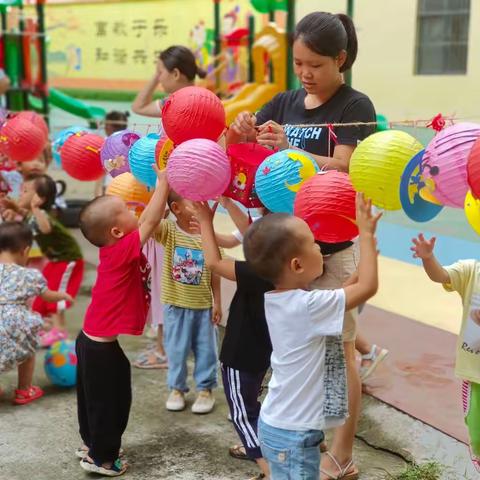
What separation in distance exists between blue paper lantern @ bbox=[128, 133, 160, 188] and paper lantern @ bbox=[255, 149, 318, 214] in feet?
2.20

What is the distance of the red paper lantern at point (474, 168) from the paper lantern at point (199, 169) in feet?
3.03

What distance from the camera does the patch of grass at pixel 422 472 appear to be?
3295mm

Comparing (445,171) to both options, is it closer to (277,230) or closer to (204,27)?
(277,230)

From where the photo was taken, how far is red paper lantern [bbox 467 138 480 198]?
2205 millimetres

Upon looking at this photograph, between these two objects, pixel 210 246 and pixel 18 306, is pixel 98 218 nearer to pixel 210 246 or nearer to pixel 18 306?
pixel 210 246

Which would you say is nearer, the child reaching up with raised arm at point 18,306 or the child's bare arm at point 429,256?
the child's bare arm at point 429,256

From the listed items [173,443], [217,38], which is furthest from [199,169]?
[217,38]

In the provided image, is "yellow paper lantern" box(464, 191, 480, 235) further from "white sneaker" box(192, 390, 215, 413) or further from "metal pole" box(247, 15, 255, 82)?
"metal pole" box(247, 15, 255, 82)

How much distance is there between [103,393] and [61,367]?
1.10 metres

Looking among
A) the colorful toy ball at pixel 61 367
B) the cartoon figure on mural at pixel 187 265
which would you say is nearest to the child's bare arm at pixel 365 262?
the cartoon figure on mural at pixel 187 265

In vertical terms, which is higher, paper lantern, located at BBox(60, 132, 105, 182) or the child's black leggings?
paper lantern, located at BBox(60, 132, 105, 182)

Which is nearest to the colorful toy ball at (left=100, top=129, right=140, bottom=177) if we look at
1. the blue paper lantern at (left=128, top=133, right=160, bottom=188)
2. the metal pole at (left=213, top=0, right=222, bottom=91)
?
the blue paper lantern at (left=128, top=133, right=160, bottom=188)

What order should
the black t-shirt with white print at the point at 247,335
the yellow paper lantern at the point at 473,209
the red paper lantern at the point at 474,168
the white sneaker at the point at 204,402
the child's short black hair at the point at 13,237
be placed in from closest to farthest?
the red paper lantern at the point at 474,168, the yellow paper lantern at the point at 473,209, the black t-shirt with white print at the point at 247,335, the white sneaker at the point at 204,402, the child's short black hair at the point at 13,237

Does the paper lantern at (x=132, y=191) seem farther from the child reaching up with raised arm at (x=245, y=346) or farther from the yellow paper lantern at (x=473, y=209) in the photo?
the yellow paper lantern at (x=473, y=209)
